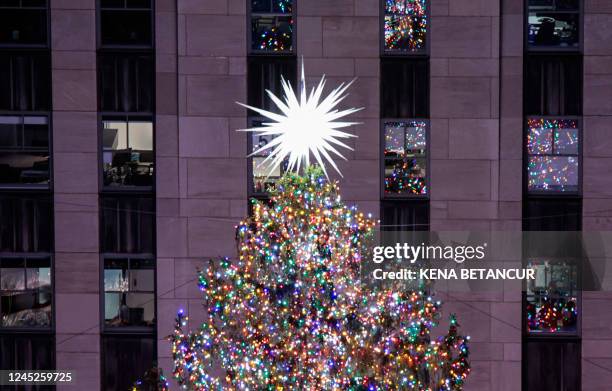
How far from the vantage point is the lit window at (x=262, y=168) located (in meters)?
12.7

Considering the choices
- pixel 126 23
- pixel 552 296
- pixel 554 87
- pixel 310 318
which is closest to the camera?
pixel 310 318

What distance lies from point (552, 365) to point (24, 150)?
34.9 ft

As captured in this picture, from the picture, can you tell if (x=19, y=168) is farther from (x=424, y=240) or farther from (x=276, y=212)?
(x=424, y=240)

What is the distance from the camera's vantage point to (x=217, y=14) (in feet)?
41.5

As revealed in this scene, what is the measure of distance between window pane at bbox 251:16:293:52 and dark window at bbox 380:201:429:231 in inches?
138

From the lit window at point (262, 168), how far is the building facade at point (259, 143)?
42 mm

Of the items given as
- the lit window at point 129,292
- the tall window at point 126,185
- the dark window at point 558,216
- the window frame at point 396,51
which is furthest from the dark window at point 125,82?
the dark window at point 558,216

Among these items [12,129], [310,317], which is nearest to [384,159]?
[310,317]

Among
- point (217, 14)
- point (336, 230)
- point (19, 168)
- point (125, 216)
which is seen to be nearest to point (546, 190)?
point (336, 230)

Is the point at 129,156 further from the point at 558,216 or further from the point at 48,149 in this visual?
the point at 558,216

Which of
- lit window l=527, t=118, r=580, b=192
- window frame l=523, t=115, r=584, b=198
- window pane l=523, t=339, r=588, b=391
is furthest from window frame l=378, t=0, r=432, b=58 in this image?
window pane l=523, t=339, r=588, b=391

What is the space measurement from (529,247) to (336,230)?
4663 mm

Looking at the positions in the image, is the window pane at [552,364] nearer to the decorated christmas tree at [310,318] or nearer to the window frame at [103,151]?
the decorated christmas tree at [310,318]

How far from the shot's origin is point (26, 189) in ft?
42.1
